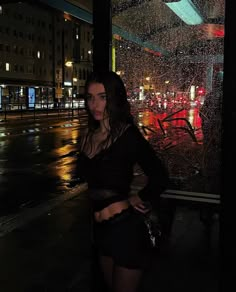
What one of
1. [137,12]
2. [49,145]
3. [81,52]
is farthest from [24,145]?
[81,52]

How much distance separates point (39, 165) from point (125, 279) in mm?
9565

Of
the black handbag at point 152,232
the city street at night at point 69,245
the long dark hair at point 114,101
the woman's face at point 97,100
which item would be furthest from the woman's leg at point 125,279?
the woman's face at point 97,100

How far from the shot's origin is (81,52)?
109438 millimetres

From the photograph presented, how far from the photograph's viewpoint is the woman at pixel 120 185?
7.29 feet

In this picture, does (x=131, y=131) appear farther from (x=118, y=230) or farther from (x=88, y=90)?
(x=118, y=230)

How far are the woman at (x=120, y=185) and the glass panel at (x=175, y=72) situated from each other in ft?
3.59

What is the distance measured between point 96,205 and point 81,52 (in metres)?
110

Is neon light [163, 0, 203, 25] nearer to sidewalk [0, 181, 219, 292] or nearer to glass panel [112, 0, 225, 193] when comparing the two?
glass panel [112, 0, 225, 193]

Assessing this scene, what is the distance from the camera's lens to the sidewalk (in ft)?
12.3

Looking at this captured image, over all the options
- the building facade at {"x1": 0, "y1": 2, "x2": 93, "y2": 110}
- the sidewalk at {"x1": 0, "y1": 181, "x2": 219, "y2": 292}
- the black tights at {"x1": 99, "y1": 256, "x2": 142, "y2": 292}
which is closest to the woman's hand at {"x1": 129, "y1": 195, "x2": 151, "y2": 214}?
the black tights at {"x1": 99, "y1": 256, "x2": 142, "y2": 292}

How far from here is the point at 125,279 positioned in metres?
2.23

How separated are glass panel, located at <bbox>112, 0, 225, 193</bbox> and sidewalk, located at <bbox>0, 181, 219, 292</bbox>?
927mm

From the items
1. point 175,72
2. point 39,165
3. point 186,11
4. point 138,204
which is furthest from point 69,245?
point 39,165

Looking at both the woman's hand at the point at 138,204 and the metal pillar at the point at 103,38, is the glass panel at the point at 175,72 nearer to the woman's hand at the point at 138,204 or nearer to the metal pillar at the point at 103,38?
the metal pillar at the point at 103,38
